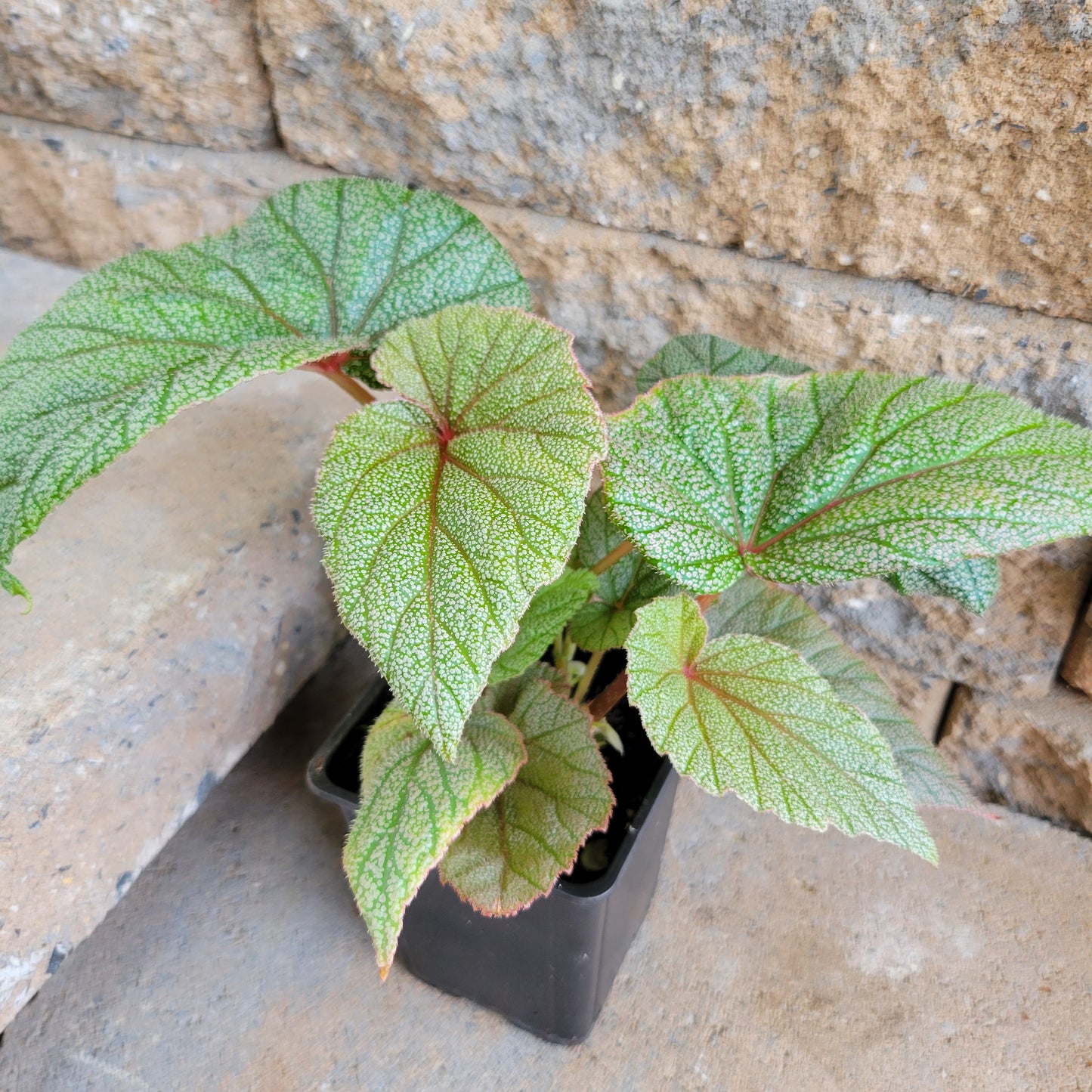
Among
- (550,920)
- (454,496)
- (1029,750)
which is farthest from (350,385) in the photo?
(1029,750)

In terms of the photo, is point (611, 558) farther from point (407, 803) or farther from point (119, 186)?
point (119, 186)

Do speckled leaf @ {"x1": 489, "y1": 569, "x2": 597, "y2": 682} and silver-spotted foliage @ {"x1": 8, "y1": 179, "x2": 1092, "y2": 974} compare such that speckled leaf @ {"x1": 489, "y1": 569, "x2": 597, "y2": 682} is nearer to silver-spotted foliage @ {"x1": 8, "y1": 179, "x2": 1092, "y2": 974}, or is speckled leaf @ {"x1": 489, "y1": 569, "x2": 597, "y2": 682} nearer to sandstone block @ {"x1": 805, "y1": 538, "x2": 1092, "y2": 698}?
silver-spotted foliage @ {"x1": 8, "y1": 179, "x2": 1092, "y2": 974}

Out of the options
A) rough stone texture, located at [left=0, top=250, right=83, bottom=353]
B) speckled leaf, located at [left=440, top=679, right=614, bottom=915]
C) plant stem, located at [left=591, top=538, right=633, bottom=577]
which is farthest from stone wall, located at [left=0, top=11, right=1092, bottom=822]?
speckled leaf, located at [left=440, top=679, right=614, bottom=915]

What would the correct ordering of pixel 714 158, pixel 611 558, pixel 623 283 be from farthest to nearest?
pixel 623 283 → pixel 714 158 → pixel 611 558

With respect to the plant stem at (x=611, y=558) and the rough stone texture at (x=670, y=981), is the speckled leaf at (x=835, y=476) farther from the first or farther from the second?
the rough stone texture at (x=670, y=981)

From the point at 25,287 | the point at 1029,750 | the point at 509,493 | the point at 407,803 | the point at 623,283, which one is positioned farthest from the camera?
the point at 25,287

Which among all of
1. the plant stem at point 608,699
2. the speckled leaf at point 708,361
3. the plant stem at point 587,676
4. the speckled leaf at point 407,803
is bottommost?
the plant stem at point 587,676

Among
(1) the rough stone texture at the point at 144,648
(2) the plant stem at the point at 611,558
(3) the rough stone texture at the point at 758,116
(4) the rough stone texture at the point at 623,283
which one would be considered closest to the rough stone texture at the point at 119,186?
(4) the rough stone texture at the point at 623,283
